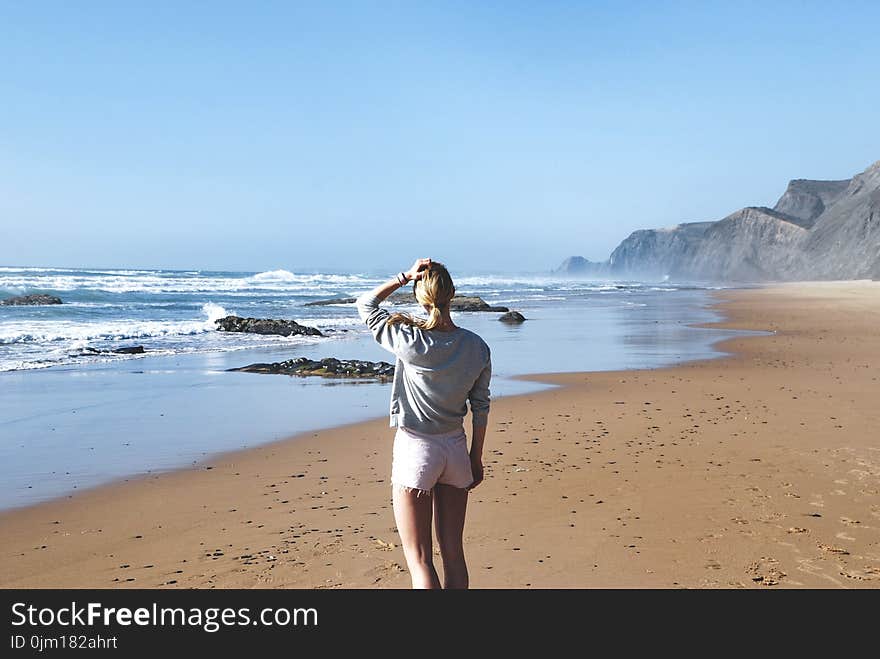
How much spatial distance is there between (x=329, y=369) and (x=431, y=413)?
39.1ft

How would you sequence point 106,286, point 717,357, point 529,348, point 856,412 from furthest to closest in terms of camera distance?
point 106,286
point 529,348
point 717,357
point 856,412

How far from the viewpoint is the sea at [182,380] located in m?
8.38

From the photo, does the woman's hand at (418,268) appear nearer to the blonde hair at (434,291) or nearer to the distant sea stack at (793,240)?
the blonde hair at (434,291)

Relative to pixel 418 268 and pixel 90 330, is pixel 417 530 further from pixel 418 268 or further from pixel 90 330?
pixel 90 330

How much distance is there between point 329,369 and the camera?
15.1m

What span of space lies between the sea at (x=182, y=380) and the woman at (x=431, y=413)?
4.57 meters

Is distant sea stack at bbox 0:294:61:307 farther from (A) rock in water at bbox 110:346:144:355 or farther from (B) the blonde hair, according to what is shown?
(B) the blonde hair

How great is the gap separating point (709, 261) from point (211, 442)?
139505mm

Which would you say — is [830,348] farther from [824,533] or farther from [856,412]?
[824,533]

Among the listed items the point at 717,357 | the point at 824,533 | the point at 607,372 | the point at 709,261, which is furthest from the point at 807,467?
the point at 709,261

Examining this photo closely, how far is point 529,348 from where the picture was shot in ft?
66.5

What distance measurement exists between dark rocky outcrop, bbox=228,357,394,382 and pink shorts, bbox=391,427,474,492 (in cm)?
1108

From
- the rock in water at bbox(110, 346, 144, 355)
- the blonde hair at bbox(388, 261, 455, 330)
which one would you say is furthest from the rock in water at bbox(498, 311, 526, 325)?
the blonde hair at bbox(388, 261, 455, 330)

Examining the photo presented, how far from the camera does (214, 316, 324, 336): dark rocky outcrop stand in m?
25.0
